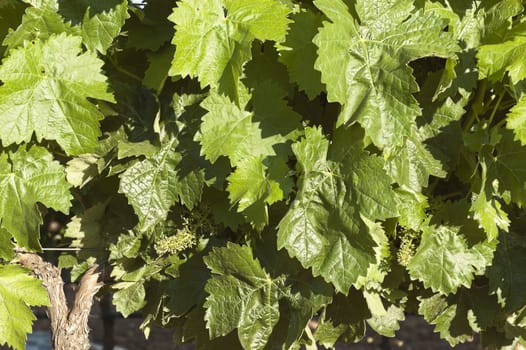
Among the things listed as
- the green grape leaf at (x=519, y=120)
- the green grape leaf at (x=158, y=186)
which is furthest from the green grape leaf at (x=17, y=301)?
the green grape leaf at (x=519, y=120)

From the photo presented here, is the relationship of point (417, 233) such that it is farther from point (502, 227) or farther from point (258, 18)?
point (258, 18)

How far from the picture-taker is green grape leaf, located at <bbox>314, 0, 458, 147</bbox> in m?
1.75

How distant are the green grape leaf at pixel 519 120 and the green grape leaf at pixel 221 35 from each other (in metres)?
0.63

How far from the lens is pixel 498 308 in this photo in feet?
7.43

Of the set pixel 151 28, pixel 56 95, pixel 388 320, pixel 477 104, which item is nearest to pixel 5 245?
pixel 56 95

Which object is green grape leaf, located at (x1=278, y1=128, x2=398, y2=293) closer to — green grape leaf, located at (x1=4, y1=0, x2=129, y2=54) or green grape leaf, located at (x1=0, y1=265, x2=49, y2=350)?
green grape leaf, located at (x1=4, y1=0, x2=129, y2=54)

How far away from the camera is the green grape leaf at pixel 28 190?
2010 millimetres

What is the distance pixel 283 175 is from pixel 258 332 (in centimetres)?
48

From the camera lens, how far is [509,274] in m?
2.15

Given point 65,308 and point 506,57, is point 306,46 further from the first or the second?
point 65,308

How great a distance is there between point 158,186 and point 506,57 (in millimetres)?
973

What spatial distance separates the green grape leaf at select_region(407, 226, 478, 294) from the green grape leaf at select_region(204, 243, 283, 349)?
1.32 ft

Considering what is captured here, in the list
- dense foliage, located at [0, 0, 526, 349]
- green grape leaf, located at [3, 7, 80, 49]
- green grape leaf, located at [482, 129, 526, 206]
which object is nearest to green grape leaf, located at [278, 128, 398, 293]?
dense foliage, located at [0, 0, 526, 349]

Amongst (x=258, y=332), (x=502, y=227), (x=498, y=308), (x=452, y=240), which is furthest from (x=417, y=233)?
(x=258, y=332)
